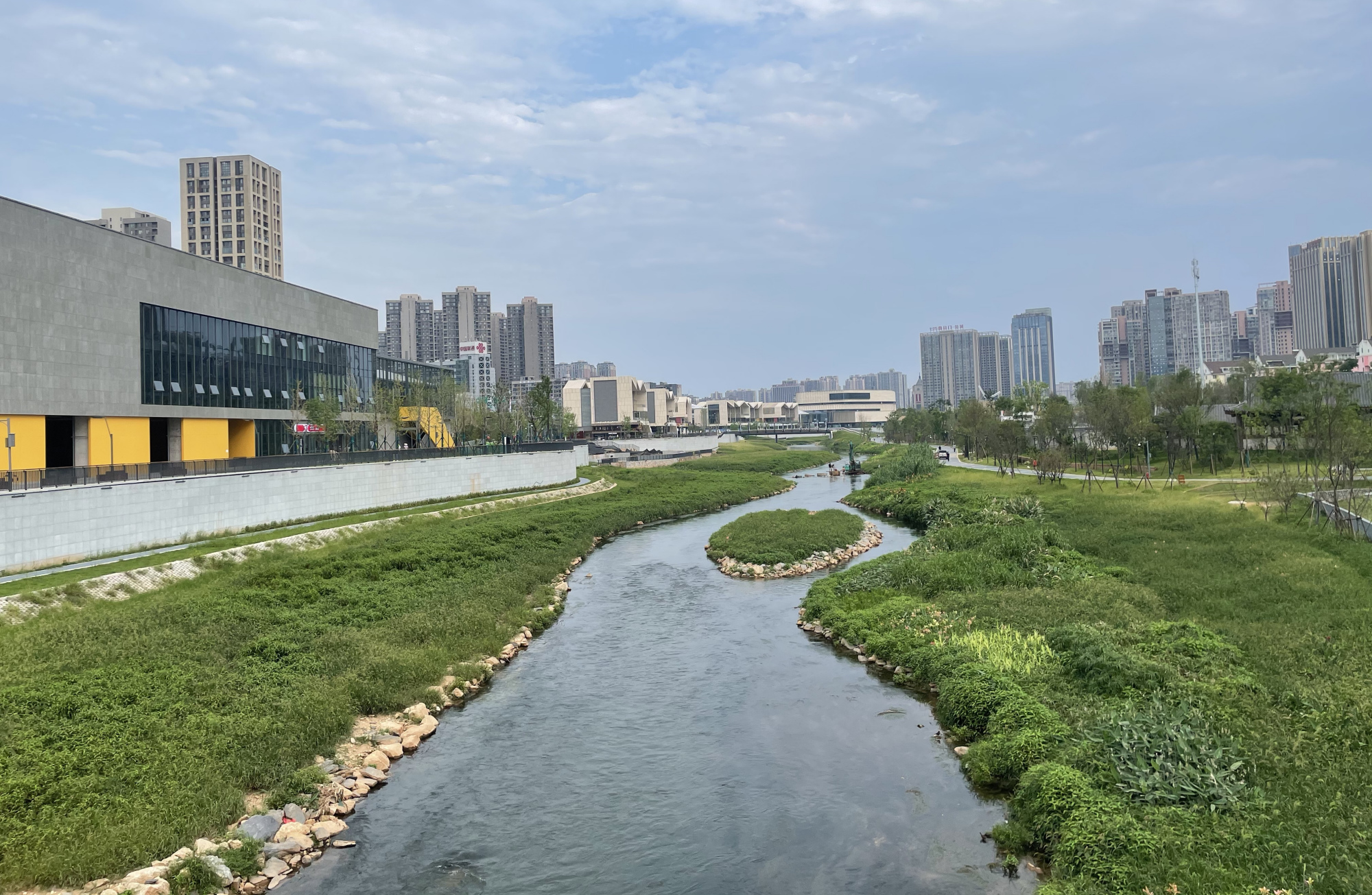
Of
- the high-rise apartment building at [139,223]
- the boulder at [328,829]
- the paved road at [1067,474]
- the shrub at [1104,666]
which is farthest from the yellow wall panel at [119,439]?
the high-rise apartment building at [139,223]

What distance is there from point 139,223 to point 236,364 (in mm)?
110778

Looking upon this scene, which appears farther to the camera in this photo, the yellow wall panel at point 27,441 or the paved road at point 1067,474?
the paved road at point 1067,474

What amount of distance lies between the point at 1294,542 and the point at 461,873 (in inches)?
1104

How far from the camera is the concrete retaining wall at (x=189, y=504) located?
2614 cm

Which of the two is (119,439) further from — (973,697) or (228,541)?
(973,697)

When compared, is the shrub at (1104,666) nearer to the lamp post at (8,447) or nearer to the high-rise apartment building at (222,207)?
the lamp post at (8,447)

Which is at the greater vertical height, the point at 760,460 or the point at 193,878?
the point at 760,460

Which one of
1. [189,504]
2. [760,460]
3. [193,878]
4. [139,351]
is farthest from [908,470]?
[193,878]

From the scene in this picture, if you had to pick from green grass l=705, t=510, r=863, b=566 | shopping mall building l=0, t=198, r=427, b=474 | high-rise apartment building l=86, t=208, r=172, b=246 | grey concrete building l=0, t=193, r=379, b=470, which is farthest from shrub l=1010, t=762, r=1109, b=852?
high-rise apartment building l=86, t=208, r=172, b=246

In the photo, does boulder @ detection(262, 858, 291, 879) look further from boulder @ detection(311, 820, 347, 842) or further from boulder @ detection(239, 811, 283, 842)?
boulder @ detection(311, 820, 347, 842)

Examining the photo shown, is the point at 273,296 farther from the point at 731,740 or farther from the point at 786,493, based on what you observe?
the point at 731,740

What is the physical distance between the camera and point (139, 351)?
4359cm

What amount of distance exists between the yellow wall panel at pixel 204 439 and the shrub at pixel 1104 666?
45060mm

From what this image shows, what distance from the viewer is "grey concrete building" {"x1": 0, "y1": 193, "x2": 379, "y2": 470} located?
36.3m
